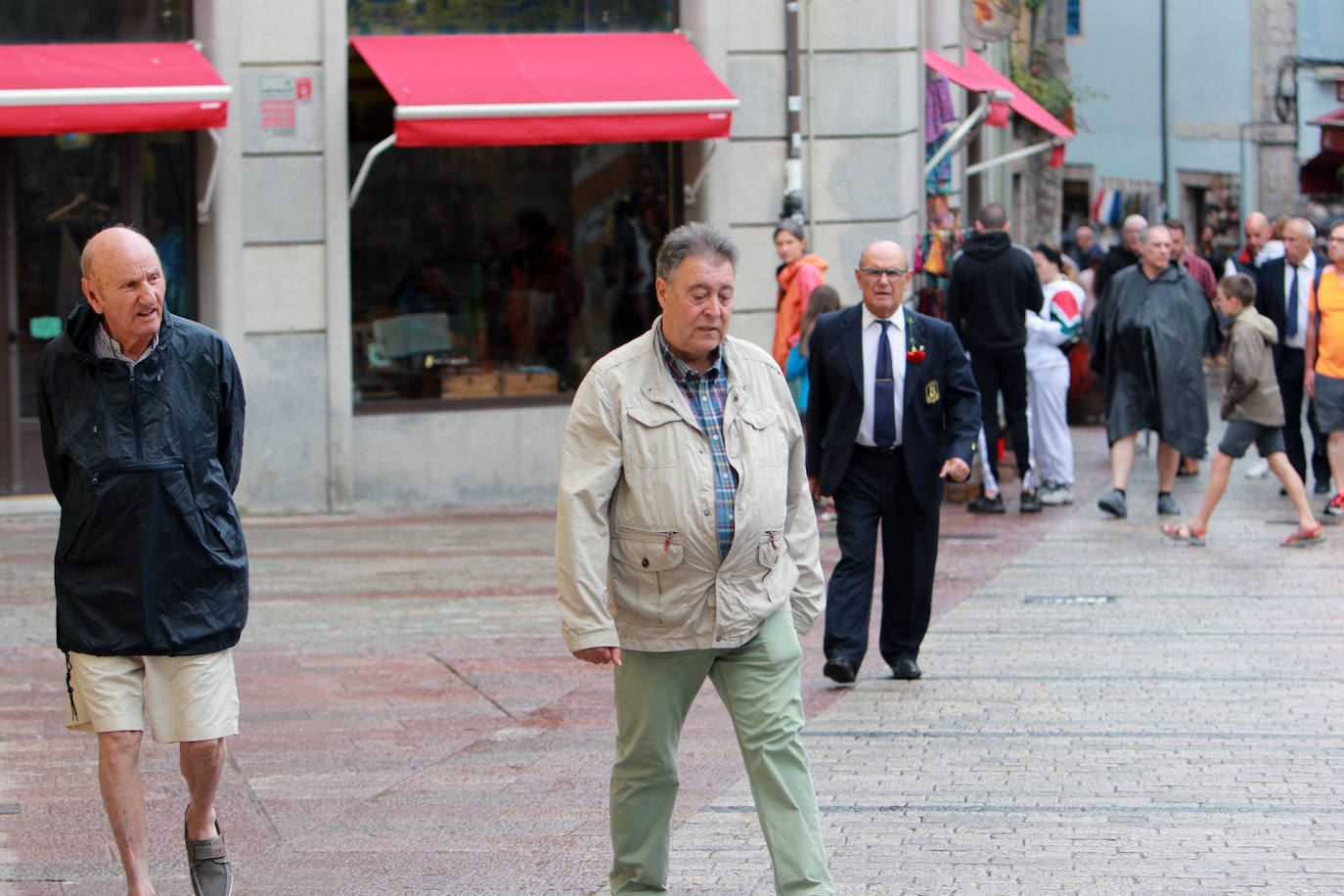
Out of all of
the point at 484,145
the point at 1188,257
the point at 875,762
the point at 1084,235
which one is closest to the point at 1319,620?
the point at 875,762

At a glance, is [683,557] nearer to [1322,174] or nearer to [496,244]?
[496,244]

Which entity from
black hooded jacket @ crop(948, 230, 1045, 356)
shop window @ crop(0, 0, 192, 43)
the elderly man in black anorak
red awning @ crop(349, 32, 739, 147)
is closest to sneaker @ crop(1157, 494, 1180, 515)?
the elderly man in black anorak

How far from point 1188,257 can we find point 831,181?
462 cm

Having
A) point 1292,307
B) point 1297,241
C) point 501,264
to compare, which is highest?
point 1297,241

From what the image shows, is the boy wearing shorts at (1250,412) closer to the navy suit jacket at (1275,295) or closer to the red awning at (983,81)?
the navy suit jacket at (1275,295)

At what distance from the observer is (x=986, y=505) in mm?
12422

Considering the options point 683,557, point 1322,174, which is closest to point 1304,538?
point 683,557

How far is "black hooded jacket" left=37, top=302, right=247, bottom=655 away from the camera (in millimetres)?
4480

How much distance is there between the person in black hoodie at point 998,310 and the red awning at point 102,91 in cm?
509

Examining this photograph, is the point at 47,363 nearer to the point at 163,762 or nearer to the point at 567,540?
the point at 567,540

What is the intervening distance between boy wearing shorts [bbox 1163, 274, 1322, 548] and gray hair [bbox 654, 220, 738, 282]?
6.95 metres

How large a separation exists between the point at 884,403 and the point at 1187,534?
14.7ft

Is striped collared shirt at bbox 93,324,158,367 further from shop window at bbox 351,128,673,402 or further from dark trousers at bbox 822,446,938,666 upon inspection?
shop window at bbox 351,128,673,402

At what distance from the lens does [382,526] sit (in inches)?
478
